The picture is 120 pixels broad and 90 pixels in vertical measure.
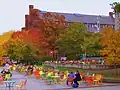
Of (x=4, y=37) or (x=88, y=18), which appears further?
(x=88, y=18)

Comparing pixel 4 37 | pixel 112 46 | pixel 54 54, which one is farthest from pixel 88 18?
pixel 112 46

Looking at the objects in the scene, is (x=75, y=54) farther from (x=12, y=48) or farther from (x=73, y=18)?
(x=73, y=18)

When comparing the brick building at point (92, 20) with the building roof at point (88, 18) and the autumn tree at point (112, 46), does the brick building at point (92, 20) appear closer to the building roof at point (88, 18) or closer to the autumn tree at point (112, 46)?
the building roof at point (88, 18)

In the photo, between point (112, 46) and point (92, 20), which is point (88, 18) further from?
point (112, 46)

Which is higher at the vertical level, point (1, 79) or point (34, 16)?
point (34, 16)

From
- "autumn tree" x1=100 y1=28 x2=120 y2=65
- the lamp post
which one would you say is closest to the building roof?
the lamp post

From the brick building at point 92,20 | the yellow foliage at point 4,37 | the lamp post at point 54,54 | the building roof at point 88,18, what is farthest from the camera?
the building roof at point 88,18

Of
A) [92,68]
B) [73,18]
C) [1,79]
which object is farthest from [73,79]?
[73,18]

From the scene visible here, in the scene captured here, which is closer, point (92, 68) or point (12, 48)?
point (92, 68)

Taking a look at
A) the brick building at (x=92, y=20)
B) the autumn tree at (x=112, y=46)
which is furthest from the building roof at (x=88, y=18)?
the autumn tree at (x=112, y=46)

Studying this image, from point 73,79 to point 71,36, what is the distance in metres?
49.5

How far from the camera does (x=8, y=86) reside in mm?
32219

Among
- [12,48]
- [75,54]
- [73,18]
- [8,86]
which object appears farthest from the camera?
[73,18]

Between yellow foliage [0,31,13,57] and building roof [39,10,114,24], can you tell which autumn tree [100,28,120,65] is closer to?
yellow foliage [0,31,13,57]
